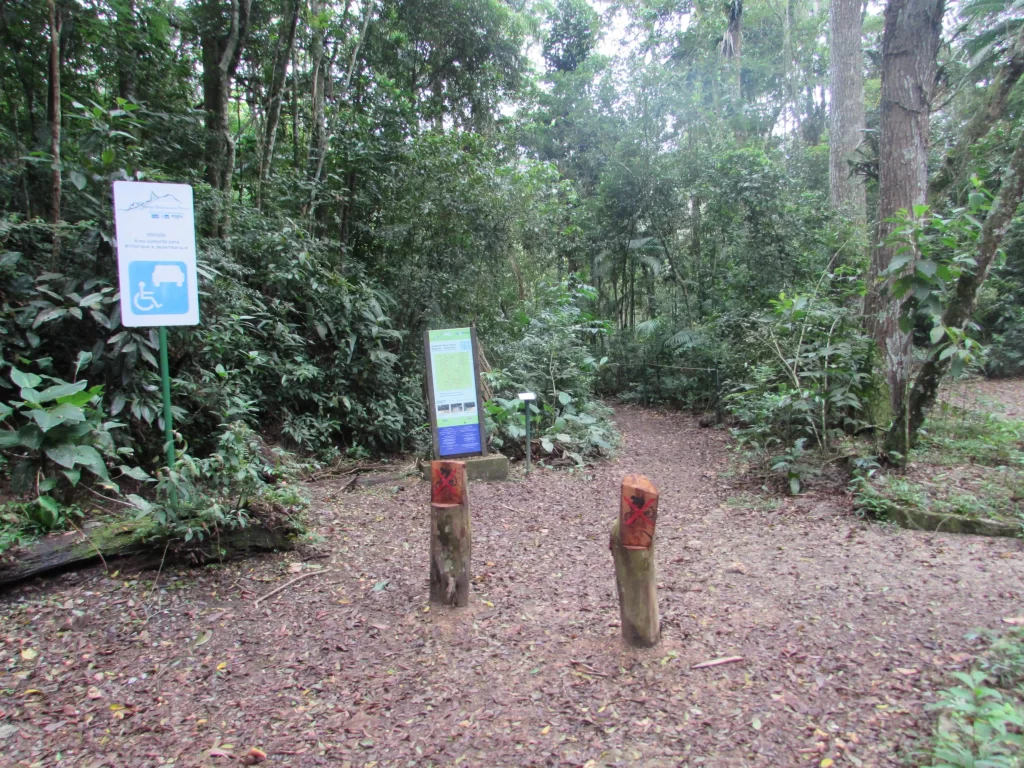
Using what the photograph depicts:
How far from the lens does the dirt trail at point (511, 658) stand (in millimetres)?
2244

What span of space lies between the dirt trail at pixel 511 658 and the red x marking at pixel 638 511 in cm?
66

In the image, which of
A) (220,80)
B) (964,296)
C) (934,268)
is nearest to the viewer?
(934,268)

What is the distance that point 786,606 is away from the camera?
10.4 ft

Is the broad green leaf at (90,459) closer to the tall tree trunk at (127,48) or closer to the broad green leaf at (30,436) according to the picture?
the broad green leaf at (30,436)

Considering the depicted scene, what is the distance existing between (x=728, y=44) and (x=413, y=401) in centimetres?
1466

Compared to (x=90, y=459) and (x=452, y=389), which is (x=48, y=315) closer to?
(x=90, y=459)

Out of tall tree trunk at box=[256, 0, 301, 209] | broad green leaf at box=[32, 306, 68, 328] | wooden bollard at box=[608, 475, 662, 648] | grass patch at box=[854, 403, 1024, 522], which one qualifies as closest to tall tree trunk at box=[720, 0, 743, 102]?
tall tree trunk at box=[256, 0, 301, 209]

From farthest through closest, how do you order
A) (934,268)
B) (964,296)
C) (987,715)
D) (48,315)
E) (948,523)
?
(964,296), (934,268), (948,523), (48,315), (987,715)

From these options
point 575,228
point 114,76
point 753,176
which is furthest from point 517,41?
point 114,76

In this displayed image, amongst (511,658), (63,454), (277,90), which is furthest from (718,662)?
(277,90)

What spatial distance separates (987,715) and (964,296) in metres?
3.73

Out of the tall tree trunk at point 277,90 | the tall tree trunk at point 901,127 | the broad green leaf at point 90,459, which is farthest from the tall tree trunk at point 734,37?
the broad green leaf at point 90,459

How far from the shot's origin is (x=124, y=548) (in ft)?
11.5

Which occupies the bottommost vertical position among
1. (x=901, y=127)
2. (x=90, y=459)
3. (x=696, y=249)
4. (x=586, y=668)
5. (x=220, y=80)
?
(x=586, y=668)
